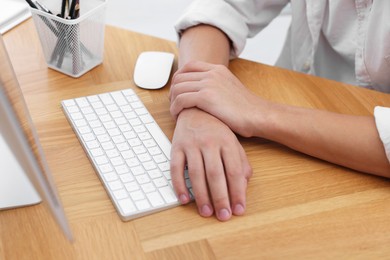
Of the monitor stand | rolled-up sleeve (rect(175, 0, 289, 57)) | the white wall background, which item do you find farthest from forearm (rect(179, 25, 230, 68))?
the white wall background

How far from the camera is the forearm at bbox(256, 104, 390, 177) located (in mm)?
791

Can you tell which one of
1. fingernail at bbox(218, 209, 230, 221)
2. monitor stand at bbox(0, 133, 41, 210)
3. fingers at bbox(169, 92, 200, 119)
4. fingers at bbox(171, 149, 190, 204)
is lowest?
fingernail at bbox(218, 209, 230, 221)

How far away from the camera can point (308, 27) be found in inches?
47.0

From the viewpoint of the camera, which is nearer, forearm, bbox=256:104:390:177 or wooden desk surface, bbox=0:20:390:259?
wooden desk surface, bbox=0:20:390:259

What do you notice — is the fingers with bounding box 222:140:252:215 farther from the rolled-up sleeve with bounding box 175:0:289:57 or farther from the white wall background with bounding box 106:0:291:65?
the white wall background with bounding box 106:0:291:65

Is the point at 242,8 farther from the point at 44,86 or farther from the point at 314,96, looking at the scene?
the point at 44,86

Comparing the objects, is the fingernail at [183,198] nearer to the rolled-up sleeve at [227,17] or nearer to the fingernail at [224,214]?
the fingernail at [224,214]

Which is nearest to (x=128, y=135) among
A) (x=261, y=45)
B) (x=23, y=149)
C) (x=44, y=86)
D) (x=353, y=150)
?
(x=44, y=86)

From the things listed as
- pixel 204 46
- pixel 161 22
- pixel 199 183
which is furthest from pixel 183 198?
pixel 161 22

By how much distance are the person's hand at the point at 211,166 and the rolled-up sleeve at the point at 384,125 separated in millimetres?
200

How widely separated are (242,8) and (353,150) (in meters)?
0.45

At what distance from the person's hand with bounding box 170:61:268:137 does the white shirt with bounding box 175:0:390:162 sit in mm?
184

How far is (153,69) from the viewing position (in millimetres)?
987

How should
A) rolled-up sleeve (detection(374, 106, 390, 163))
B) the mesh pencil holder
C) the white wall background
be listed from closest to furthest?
rolled-up sleeve (detection(374, 106, 390, 163)) → the mesh pencil holder → the white wall background
